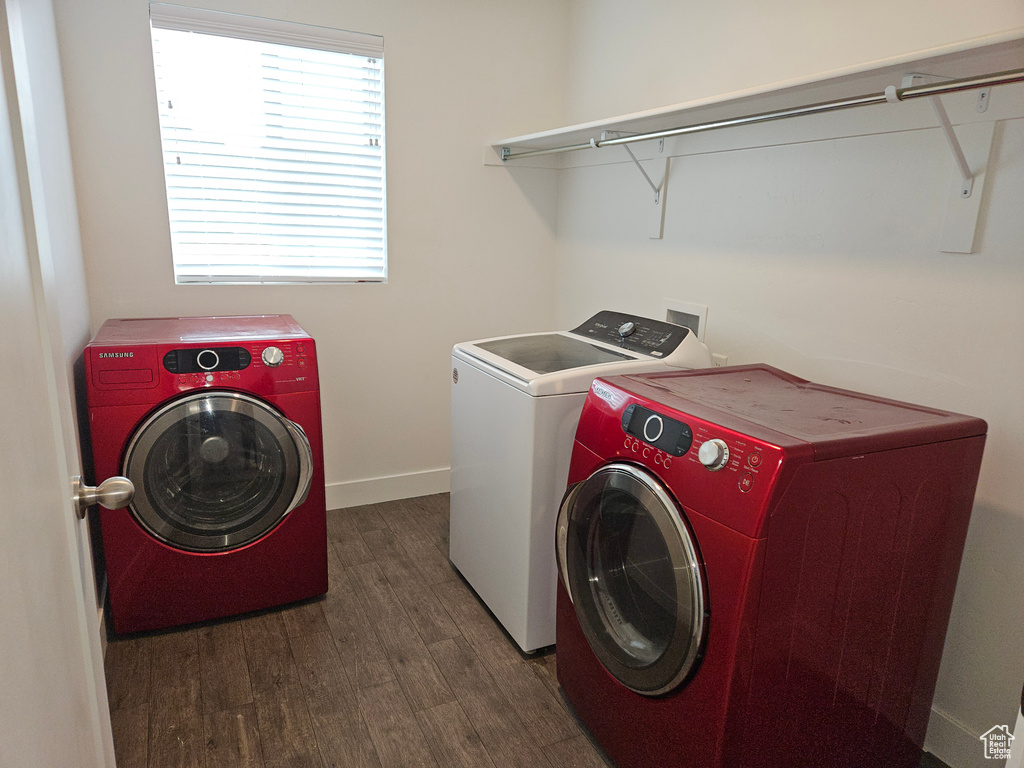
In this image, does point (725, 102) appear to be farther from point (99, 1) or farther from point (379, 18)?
point (99, 1)

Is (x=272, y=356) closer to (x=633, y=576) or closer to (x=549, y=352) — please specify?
(x=549, y=352)

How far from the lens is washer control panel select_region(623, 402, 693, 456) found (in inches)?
51.8

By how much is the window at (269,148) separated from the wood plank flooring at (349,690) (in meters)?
1.32

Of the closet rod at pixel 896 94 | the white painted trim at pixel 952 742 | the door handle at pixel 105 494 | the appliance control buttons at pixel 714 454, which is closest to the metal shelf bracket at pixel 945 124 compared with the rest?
the closet rod at pixel 896 94

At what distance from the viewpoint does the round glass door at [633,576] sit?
1307 mm

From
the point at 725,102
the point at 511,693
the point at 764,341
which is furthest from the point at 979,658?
the point at 725,102

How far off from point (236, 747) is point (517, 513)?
3.02 ft

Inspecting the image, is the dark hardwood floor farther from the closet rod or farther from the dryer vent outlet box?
the closet rod

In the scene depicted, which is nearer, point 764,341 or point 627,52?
point 764,341

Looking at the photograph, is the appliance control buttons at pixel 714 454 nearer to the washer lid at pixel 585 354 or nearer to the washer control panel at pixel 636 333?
the washer lid at pixel 585 354

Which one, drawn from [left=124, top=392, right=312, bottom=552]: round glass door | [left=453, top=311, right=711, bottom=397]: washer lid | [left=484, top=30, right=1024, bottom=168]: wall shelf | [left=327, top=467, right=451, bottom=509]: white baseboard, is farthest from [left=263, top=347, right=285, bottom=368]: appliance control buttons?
[left=484, top=30, right=1024, bottom=168]: wall shelf

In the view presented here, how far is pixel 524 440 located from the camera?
187cm

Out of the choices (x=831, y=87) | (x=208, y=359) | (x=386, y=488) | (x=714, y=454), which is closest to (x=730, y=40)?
(x=831, y=87)

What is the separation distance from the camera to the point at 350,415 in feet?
9.55
